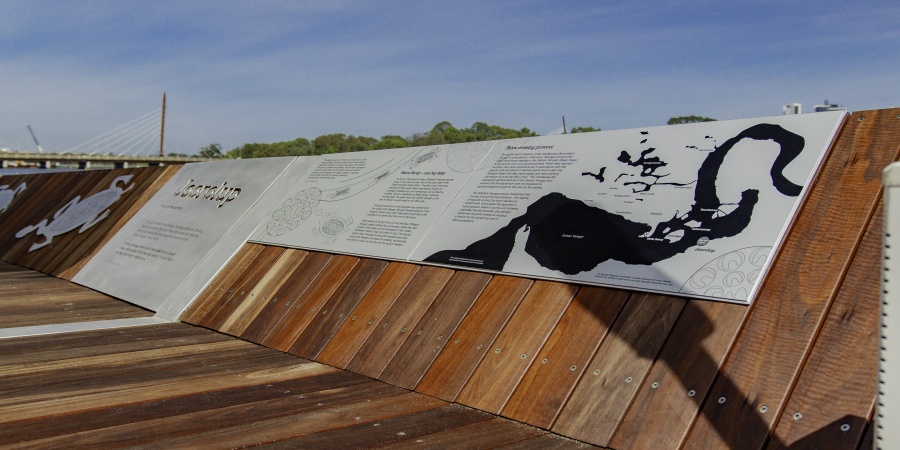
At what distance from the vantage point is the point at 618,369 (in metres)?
3.08

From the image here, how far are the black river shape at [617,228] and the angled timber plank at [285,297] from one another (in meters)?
1.11

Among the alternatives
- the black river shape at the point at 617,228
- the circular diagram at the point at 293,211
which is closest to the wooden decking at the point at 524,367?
the black river shape at the point at 617,228

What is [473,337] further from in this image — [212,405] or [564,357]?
[212,405]

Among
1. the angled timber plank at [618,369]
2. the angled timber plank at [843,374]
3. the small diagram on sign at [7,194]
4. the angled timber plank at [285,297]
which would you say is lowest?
the small diagram on sign at [7,194]

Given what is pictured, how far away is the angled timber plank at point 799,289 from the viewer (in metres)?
2.64

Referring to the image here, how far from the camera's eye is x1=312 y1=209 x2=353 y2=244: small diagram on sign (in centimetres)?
509

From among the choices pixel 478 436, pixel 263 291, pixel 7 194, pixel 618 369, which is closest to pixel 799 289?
pixel 618 369

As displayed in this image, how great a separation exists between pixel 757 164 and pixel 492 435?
1.52 m

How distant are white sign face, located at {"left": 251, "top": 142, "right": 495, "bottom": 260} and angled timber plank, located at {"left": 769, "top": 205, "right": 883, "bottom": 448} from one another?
7.46ft

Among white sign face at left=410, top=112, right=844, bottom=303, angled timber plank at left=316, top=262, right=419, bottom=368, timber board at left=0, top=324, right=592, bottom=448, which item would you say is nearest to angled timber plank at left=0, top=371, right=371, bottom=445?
timber board at left=0, top=324, right=592, bottom=448

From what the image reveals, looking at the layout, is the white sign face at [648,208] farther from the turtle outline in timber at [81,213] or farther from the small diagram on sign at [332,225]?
the turtle outline in timber at [81,213]

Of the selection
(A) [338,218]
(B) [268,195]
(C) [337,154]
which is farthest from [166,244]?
(A) [338,218]

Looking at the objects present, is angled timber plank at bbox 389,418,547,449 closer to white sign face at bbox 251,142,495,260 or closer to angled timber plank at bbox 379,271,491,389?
angled timber plank at bbox 379,271,491,389

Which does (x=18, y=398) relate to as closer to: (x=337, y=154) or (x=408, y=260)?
(x=408, y=260)
